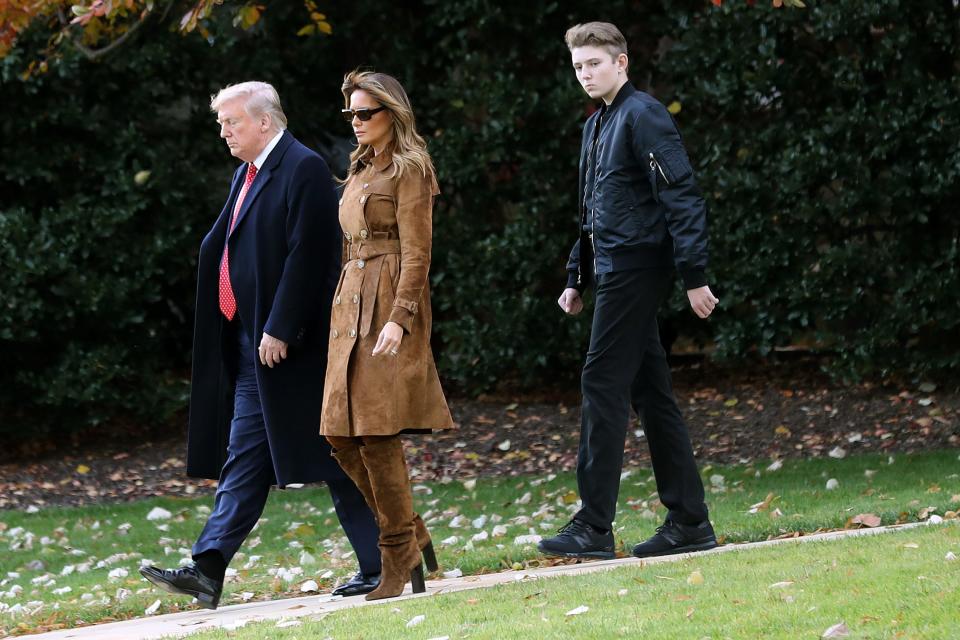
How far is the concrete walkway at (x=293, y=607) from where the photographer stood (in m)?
5.17

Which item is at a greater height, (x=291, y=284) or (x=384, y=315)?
(x=291, y=284)

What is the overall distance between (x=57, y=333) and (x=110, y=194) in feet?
3.74

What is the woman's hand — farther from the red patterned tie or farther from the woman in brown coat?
the red patterned tie

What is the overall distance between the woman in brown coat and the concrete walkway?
29cm

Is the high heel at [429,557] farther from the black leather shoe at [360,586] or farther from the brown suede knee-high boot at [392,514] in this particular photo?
the brown suede knee-high boot at [392,514]

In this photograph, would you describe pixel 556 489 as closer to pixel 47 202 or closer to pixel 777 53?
pixel 777 53

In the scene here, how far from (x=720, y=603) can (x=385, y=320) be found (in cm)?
156

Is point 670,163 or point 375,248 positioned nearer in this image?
point 375,248

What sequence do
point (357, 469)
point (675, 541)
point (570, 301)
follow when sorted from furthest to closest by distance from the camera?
1. point (570, 301)
2. point (675, 541)
3. point (357, 469)

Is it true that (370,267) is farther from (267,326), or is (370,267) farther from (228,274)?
(228,274)

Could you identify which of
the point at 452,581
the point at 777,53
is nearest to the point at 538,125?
the point at 777,53

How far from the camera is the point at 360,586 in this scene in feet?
18.5

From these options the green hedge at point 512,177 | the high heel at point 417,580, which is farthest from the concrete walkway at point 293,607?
the green hedge at point 512,177

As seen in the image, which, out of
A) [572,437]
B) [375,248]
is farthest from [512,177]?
[375,248]
